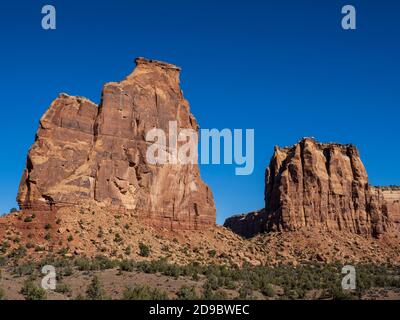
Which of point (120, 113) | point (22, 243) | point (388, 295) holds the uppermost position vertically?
point (120, 113)

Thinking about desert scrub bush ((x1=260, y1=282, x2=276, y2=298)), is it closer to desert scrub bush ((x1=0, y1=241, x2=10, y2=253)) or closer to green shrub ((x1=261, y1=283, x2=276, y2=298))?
green shrub ((x1=261, y1=283, x2=276, y2=298))

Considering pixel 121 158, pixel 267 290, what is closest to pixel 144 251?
pixel 121 158

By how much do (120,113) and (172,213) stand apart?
14354 mm

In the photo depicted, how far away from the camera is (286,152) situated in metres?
107

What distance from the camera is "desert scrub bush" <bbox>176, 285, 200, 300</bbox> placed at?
3350cm

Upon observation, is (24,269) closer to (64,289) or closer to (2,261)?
(2,261)

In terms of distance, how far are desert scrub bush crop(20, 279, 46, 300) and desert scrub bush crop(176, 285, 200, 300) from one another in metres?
8.94

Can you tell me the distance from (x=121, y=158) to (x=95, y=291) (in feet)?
92.6

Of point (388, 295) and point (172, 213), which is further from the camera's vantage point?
point (172, 213)

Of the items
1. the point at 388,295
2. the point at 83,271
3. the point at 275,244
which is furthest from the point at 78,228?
the point at 275,244

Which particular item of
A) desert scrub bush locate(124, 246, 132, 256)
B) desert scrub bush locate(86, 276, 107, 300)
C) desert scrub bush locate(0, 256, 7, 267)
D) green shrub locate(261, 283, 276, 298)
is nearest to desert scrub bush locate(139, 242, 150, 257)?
desert scrub bush locate(124, 246, 132, 256)

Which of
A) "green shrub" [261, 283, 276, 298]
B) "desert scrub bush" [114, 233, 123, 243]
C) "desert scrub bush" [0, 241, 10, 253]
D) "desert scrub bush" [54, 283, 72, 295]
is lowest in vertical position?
"green shrub" [261, 283, 276, 298]
